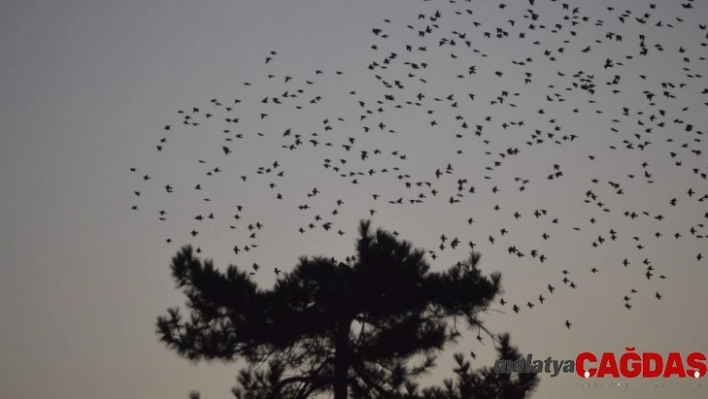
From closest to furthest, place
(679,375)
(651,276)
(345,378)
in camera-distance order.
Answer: (345,378) < (679,375) < (651,276)

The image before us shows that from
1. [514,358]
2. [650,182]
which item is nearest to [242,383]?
[514,358]

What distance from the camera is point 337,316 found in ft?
85.3

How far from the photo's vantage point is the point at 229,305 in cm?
2670

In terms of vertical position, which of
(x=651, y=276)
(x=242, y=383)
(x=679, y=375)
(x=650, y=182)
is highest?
(x=650, y=182)

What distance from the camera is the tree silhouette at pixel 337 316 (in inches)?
1014

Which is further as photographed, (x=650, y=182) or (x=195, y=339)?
(x=650, y=182)

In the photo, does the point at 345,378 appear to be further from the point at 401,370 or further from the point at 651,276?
the point at 651,276

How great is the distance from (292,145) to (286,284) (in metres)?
5.60

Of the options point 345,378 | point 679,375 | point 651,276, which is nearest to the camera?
point 345,378

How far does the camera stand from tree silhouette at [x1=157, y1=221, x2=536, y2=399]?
25766mm

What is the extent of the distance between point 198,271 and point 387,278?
4.59 m

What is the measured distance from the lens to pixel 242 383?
25797 mm

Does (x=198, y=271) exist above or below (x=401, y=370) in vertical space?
above

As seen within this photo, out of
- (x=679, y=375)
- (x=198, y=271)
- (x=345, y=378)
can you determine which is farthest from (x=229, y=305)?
Answer: (x=679, y=375)
